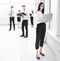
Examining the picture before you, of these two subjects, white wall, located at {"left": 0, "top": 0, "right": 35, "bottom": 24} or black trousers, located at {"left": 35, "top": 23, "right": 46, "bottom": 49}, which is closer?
black trousers, located at {"left": 35, "top": 23, "right": 46, "bottom": 49}

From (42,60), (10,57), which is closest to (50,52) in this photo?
(42,60)

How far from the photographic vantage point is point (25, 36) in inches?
348

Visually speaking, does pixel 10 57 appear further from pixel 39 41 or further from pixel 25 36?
pixel 25 36

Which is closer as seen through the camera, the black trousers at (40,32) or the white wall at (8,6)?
the black trousers at (40,32)

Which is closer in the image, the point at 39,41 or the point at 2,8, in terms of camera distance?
the point at 39,41

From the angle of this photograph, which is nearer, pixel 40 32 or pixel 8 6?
pixel 40 32

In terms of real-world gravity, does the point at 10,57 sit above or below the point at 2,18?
below

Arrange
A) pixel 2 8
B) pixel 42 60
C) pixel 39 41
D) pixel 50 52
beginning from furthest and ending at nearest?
1. pixel 2 8
2. pixel 50 52
3. pixel 39 41
4. pixel 42 60

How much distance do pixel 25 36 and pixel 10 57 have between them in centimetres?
364

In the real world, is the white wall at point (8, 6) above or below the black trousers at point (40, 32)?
above

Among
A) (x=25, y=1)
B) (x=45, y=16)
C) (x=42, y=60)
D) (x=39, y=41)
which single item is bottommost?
(x=42, y=60)

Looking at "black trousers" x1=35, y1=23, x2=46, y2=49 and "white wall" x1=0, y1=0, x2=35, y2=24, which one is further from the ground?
"white wall" x1=0, y1=0, x2=35, y2=24

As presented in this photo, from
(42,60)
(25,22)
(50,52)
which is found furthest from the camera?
(25,22)

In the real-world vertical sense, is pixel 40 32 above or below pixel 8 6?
below
